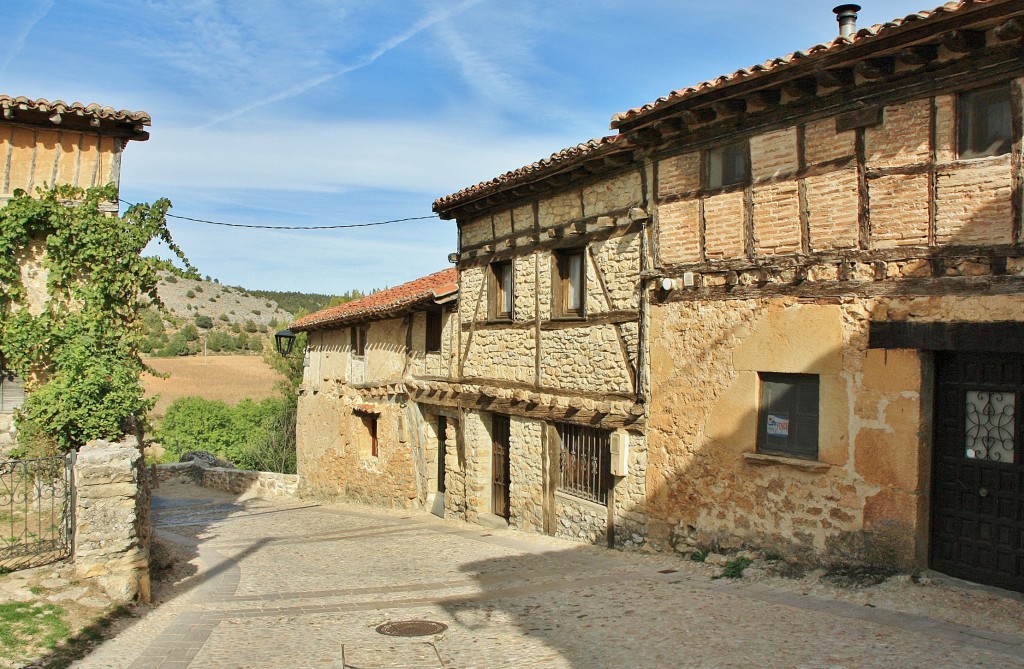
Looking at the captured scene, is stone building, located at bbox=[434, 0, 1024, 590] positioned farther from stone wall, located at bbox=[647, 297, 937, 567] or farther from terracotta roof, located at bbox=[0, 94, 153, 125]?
terracotta roof, located at bbox=[0, 94, 153, 125]

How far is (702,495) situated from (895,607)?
3006mm

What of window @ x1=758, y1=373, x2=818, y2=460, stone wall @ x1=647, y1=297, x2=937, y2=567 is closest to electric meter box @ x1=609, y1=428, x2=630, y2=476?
stone wall @ x1=647, y1=297, x2=937, y2=567

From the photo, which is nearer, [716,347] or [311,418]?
[716,347]

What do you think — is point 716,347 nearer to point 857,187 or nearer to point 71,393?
point 857,187

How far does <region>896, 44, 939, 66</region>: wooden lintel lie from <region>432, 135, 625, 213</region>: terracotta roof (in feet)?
13.3

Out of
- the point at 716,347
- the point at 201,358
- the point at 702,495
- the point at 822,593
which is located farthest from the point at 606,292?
the point at 201,358

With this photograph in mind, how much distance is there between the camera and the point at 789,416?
9.35 meters

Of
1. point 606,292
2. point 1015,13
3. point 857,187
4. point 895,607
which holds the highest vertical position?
point 1015,13

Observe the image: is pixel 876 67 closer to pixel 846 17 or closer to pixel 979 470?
pixel 846 17

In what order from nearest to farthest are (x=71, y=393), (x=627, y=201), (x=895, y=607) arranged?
(x=895, y=607), (x=71, y=393), (x=627, y=201)

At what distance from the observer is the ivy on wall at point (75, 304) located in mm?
9883

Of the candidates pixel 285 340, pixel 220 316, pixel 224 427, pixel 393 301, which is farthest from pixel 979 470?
pixel 220 316

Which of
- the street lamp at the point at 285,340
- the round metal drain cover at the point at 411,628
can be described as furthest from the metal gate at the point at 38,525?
the street lamp at the point at 285,340

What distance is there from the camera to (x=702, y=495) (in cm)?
1023
